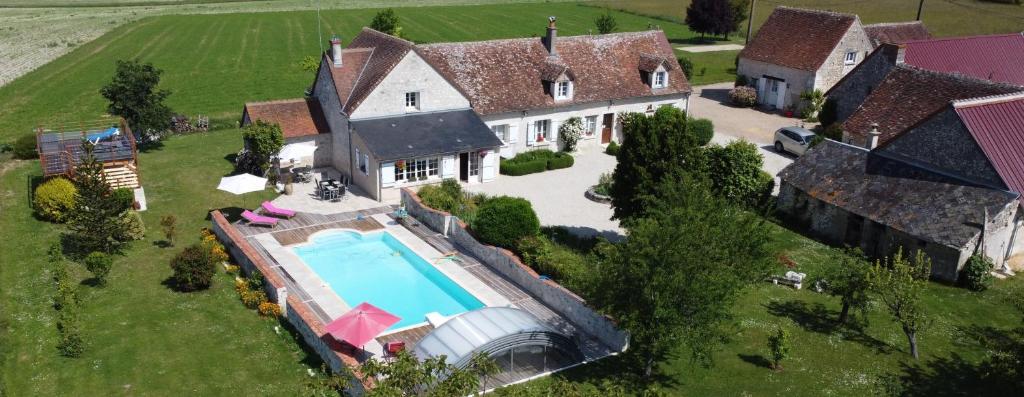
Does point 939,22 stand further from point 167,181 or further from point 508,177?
point 167,181

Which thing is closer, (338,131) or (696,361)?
(696,361)

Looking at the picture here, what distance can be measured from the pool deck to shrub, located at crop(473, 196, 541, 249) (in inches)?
52.0

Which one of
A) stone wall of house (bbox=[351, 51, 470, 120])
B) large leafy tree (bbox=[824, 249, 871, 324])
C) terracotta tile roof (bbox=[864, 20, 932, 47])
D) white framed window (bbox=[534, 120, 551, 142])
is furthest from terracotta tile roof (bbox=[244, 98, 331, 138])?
terracotta tile roof (bbox=[864, 20, 932, 47])

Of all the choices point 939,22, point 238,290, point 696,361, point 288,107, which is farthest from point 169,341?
point 939,22

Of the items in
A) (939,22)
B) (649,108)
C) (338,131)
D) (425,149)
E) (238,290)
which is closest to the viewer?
(238,290)

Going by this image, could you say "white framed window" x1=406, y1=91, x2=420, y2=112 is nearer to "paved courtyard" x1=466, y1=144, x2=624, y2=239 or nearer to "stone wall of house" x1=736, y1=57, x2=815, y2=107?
"paved courtyard" x1=466, y1=144, x2=624, y2=239

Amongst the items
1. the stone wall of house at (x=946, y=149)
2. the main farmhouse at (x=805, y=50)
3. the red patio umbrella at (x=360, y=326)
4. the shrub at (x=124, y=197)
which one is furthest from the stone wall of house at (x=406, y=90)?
the main farmhouse at (x=805, y=50)

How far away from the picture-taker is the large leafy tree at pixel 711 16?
267 feet

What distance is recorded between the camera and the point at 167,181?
1507 inches

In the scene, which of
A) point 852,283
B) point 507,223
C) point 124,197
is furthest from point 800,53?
point 124,197

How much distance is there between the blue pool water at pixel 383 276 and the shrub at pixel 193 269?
410cm

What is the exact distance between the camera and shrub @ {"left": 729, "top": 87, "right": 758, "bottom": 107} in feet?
183

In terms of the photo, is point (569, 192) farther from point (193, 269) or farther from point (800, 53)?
point (800, 53)

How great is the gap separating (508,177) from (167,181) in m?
16.8
